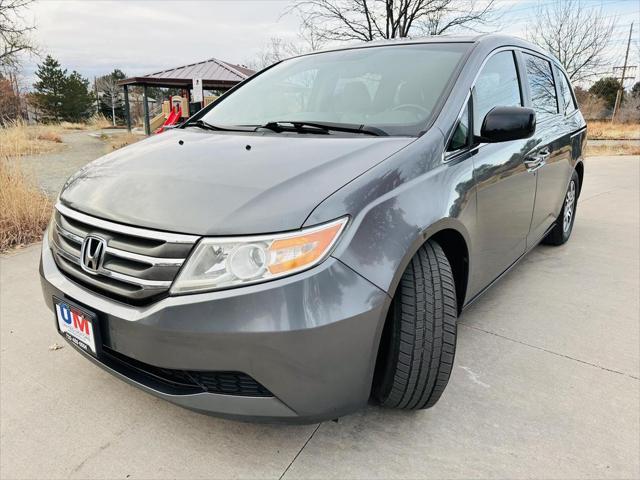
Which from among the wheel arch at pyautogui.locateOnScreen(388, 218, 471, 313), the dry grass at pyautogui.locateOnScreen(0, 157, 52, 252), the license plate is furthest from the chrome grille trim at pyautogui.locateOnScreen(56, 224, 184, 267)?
the dry grass at pyautogui.locateOnScreen(0, 157, 52, 252)

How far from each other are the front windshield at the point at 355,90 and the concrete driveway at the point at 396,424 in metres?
1.21

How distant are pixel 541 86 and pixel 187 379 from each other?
118 inches

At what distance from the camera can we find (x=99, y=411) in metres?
1.93

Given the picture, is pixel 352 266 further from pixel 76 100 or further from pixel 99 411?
pixel 76 100

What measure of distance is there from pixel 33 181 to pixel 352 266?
13.8 feet

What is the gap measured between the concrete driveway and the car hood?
857mm

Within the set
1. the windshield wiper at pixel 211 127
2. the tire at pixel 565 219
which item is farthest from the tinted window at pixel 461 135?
the tire at pixel 565 219

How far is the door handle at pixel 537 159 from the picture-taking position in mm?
2644

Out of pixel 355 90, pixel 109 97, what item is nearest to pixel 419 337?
pixel 355 90

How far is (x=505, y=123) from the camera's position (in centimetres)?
201

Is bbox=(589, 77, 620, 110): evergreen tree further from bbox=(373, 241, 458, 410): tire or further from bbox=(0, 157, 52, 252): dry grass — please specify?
bbox=(373, 241, 458, 410): tire

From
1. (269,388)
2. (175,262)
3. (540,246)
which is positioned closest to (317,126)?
(175,262)

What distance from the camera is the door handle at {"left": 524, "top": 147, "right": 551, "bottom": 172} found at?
8.68 ft

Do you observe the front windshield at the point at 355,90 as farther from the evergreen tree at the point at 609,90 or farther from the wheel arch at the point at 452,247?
the evergreen tree at the point at 609,90
